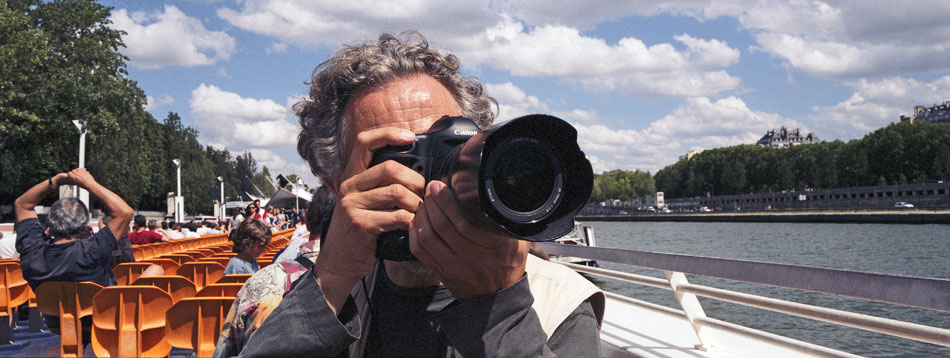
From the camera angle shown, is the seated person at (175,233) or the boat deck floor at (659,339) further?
the seated person at (175,233)

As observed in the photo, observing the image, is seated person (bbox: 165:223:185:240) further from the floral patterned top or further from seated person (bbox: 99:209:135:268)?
the floral patterned top

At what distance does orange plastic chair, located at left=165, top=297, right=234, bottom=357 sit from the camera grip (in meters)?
3.35

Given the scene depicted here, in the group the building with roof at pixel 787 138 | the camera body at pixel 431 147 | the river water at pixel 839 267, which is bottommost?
the river water at pixel 839 267

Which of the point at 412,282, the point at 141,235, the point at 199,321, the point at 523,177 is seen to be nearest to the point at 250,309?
the point at 412,282

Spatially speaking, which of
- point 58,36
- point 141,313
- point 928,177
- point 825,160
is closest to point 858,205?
point 928,177

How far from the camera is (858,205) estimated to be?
75.8 metres

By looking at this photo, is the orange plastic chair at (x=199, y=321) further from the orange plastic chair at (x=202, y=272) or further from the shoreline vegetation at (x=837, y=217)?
the shoreline vegetation at (x=837, y=217)

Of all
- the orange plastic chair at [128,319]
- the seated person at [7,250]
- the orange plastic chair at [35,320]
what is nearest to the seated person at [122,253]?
the orange plastic chair at [35,320]

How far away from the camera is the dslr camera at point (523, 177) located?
3.26 feet

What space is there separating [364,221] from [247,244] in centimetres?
464

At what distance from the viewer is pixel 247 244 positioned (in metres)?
5.52

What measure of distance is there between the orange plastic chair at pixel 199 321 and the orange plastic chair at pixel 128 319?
0.25 metres

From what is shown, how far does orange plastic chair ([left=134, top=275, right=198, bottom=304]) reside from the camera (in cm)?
502

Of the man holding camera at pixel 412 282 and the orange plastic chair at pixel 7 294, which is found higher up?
the man holding camera at pixel 412 282
